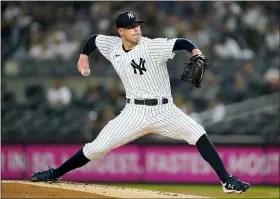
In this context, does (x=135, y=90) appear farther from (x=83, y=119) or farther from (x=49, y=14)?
(x=49, y=14)

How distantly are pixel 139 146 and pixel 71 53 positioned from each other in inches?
130

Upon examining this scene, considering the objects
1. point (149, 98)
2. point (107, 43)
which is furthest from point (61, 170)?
point (107, 43)

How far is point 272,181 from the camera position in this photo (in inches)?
538

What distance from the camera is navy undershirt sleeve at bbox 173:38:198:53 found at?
6680 millimetres

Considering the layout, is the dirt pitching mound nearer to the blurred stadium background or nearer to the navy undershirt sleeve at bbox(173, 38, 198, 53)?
the navy undershirt sleeve at bbox(173, 38, 198, 53)

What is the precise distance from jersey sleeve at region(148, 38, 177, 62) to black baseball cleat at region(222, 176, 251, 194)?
124 centimetres

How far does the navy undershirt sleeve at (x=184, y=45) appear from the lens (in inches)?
263

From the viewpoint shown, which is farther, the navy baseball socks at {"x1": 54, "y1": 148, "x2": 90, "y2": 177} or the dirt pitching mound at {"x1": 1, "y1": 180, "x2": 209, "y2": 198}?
the navy baseball socks at {"x1": 54, "y1": 148, "x2": 90, "y2": 177}

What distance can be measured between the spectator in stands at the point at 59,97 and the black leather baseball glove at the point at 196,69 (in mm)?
8278

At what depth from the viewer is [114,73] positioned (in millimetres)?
15547

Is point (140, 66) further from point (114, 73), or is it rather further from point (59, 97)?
point (114, 73)

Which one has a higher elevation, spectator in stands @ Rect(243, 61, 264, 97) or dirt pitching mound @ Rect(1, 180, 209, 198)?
spectator in stands @ Rect(243, 61, 264, 97)

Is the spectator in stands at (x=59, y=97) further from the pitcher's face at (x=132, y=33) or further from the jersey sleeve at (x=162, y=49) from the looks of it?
the jersey sleeve at (x=162, y=49)

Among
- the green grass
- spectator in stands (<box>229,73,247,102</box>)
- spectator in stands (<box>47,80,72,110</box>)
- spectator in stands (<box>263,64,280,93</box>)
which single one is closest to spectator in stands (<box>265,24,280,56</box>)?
spectator in stands (<box>263,64,280,93</box>)
